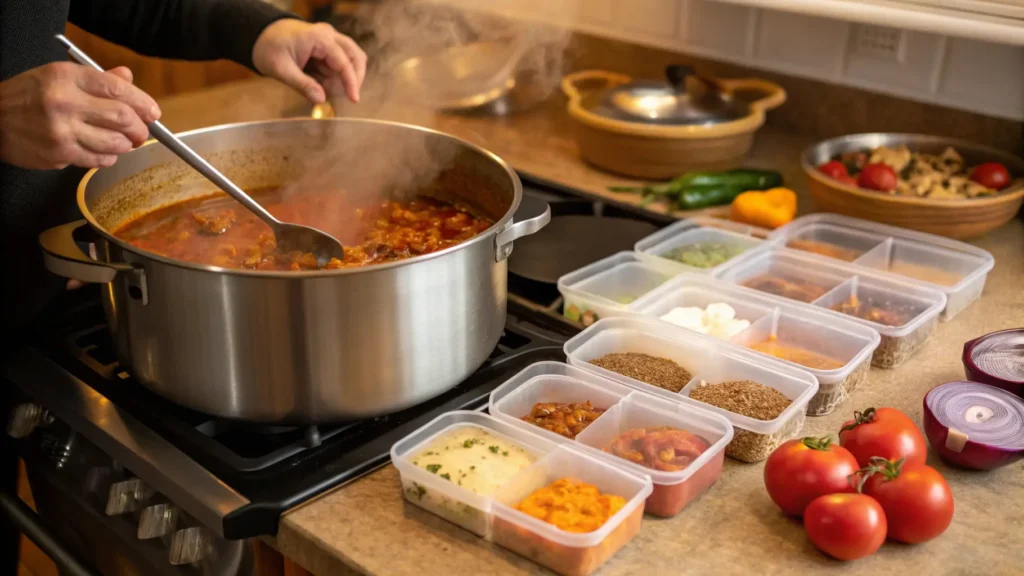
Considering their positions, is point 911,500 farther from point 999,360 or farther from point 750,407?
point 999,360

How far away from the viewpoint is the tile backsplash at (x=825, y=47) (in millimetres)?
1854

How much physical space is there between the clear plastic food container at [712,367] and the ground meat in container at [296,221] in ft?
0.84

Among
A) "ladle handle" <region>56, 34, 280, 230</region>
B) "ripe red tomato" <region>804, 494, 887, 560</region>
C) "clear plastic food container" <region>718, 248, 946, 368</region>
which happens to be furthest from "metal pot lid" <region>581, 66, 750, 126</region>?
"ripe red tomato" <region>804, 494, 887, 560</region>

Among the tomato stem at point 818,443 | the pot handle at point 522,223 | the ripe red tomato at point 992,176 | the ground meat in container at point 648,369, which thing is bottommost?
the ground meat in container at point 648,369

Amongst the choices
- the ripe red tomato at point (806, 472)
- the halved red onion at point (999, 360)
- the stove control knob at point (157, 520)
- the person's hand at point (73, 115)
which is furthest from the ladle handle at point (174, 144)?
the halved red onion at point (999, 360)

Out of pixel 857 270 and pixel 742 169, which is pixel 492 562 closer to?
pixel 857 270

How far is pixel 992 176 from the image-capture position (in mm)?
1691

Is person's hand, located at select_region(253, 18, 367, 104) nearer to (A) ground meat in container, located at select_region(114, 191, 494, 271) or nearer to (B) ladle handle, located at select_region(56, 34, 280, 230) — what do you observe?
(A) ground meat in container, located at select_region(114, 191, 494, 271)

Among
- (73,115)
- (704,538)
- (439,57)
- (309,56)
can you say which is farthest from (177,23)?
(704,538)

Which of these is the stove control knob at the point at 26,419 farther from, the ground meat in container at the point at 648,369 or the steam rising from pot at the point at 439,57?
the steam rising from pot at the point at 439,57

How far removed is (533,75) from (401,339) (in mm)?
1504

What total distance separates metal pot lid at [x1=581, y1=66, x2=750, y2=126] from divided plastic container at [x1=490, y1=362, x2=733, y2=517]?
2.85 feet

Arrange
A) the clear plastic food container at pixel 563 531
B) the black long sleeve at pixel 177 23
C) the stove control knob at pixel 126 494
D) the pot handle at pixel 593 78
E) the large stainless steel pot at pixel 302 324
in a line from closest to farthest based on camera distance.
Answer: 1. the clear plastic food container at pixel 563 531
2. the large stainless steel pot at pixel 302 324
3. the stove control knob at pixel 126 494
4. the black long sleeve at pixel 177 23
5. the pot handle at pixel 593 78

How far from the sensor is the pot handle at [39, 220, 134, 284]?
106cm
